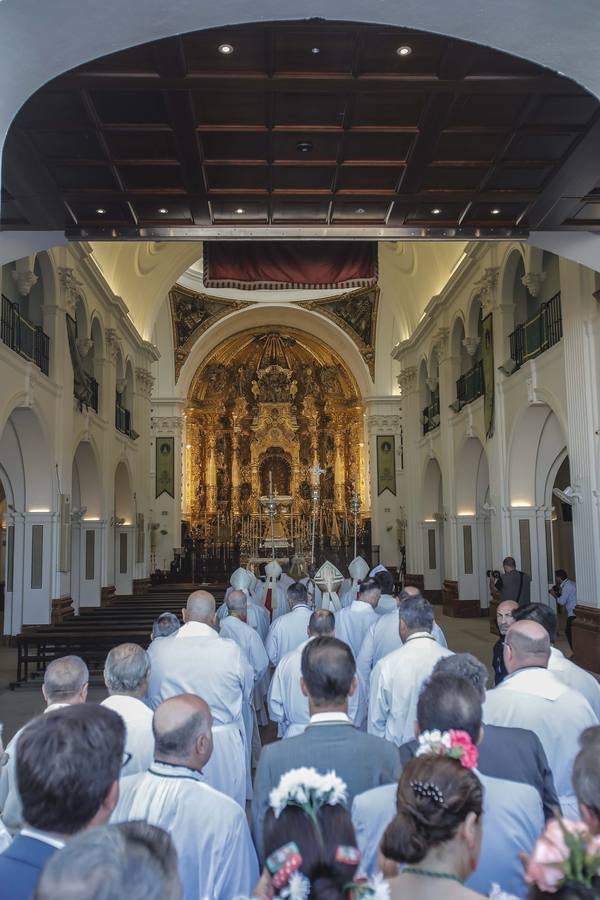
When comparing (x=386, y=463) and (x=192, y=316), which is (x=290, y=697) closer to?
(x=386, y=463)

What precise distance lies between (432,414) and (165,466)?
39.4 ft

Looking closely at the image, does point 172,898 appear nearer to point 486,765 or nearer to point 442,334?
point 486,765

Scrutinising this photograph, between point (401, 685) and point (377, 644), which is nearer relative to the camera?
point (401, 685)

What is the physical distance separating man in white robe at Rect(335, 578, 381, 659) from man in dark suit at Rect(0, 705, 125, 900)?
18.8 feet

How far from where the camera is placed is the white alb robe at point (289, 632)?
25.6 ft

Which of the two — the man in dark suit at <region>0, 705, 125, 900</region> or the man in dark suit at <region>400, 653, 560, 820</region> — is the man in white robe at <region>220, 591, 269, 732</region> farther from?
the man in dark suit at <region>0, 705, 125, 900</region>

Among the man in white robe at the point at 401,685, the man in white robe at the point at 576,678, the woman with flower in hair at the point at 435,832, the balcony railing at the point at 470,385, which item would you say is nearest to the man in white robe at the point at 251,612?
the man in white robe at the point at 401,685

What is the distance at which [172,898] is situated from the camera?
1.56 meters

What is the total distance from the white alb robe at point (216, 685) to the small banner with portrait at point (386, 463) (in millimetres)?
24921

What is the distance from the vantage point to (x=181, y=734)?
276cm

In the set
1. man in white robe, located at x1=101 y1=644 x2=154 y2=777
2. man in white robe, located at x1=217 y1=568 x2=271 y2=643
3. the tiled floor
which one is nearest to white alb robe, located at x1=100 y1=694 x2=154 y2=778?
man in white robe, located at x1=101 y1=644 x2=154 y2=777

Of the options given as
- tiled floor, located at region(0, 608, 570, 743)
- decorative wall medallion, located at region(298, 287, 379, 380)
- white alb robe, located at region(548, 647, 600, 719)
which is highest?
decorative wall medallion, located at region(298, 287, 379, 380)

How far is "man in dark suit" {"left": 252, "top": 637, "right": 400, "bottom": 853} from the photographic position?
2.95 meters

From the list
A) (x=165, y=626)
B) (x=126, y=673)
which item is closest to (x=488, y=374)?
(x=165, y=626)
